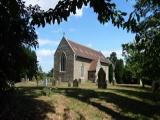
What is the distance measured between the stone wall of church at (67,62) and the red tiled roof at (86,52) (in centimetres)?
112

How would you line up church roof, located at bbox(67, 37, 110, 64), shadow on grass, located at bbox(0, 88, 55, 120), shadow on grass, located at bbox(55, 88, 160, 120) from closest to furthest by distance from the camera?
shadow on grass, located at bbox(0, 88, 55, 120) < shadow on grass, located at bbox(55, 88, 160, 120) < church roof, located at bbox(67, 37, 110, 64)

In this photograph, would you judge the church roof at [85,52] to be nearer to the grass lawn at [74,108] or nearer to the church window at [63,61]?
the church window at [63,61]

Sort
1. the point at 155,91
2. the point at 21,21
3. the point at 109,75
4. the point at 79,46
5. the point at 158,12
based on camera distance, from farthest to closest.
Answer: the point at 109,75 < the point at 79,46 < the point at 155,91 < the point at 158,12 < the point at 21,21

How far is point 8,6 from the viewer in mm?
11930

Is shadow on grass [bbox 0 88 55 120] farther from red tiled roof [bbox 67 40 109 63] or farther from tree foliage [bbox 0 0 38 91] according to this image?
red tiled roof [bbox 67 40 109 63]

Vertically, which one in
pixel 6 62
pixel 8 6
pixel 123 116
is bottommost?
pixel 123 116

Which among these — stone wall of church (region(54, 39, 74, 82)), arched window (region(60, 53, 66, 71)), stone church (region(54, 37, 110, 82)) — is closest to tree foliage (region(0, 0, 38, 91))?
stone church (region(54, 37, 110, 82))

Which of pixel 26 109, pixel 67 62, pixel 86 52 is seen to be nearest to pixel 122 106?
pixel 26 109

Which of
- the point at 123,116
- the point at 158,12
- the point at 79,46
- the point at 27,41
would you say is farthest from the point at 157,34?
the point at 79,46

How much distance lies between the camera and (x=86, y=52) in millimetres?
79438

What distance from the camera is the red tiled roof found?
73875 mm

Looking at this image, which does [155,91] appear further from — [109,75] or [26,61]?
[109,75]

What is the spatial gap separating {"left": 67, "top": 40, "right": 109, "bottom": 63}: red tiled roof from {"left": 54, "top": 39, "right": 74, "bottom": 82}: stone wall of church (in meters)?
1.12

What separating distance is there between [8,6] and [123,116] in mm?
10345
